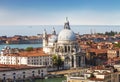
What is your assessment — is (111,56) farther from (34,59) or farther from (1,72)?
(1,72)

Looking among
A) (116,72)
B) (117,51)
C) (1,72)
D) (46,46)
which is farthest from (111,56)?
(116,72)

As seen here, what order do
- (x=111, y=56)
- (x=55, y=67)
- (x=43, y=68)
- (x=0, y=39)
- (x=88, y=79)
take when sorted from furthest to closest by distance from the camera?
1. (x=0, y=39)
2. (x=111, y=56)
3. (x=55, y=67)
4. (x=43, y=68)
5. (x=88, y=79)

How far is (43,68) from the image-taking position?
68.3 feet

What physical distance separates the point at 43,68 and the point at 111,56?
8.81m

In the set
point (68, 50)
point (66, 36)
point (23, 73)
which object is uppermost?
point (66, 36)

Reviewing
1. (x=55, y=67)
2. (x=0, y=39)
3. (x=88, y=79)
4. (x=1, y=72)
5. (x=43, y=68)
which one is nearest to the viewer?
(x=88, y=79)

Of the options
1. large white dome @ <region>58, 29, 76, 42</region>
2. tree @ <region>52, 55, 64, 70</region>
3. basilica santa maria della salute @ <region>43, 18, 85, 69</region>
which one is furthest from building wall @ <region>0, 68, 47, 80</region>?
large white dome @ <region>58, 29, 76, 42</region>

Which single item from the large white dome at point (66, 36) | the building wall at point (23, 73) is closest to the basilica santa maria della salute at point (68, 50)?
the large white dome at point (66, 36)

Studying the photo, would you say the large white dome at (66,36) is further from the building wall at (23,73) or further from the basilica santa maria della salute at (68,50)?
the building wall at (23,73)

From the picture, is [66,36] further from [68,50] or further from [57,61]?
[57,61]

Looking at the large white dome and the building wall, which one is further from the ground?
the large white dome

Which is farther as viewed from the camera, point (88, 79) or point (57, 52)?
point (57, 52)

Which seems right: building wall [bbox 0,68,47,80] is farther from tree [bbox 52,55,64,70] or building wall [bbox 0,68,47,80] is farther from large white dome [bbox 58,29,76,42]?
large white dome [bbox 58,29,76,42]

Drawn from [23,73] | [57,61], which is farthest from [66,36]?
[23,73]
